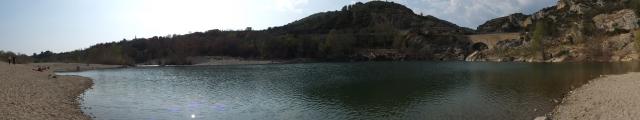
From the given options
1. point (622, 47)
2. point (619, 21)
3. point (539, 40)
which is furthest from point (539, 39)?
point (619, 21)

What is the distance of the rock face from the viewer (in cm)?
13338

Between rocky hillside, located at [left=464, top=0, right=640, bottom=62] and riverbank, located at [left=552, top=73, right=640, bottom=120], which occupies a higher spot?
rocky hillside, located at [left=464, top=0, right=640, bottom=62]

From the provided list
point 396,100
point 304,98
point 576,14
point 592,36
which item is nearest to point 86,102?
point 304,98

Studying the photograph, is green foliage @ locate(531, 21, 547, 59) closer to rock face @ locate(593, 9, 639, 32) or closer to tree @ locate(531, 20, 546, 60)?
tree @ locate(531, 20, 546, 60)

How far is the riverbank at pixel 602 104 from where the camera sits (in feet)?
98.8

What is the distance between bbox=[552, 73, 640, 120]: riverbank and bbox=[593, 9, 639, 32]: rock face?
340 ft

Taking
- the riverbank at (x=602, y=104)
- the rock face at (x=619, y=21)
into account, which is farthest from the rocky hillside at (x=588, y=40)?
the riverbank at (x=602, y=104)

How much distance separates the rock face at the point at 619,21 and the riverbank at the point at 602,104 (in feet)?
340

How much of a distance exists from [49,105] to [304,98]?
2252 cm

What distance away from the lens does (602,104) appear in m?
35.3

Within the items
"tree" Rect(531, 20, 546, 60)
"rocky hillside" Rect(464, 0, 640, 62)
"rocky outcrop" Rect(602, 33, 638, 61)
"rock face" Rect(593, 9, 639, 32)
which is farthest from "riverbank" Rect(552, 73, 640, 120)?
"rock face" Rect(593, 9, 639, 32)

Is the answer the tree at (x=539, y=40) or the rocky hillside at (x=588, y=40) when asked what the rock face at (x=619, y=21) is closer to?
the rocky hillside at (x=588, y=40)

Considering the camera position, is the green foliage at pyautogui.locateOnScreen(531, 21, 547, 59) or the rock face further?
the green foliage at pyautogui.locateOnScreen(531, 21, 547, 59)

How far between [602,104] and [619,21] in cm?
12187
